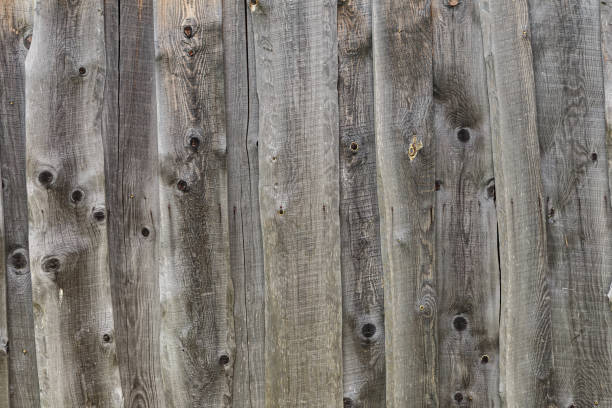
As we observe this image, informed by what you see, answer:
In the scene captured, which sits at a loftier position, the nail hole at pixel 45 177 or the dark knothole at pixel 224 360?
the nail hole at pixel 45 177

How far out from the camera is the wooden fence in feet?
7.64

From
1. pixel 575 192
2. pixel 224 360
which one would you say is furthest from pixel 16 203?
pixel 575 192

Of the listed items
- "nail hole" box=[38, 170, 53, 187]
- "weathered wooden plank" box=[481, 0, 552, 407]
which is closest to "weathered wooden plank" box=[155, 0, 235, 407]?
"nail hole" box=[38, 170, 53, 187]

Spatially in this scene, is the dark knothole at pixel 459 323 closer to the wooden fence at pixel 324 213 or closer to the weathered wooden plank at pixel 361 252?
the wooden fence at pixel 324 213

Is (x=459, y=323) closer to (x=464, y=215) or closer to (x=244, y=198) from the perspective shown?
(x=464, y=215)

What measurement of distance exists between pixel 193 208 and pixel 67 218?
50cm

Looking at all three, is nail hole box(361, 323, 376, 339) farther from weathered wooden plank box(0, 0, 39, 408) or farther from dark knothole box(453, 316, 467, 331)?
weathered wooden plank box(0, 0, 39, 408)

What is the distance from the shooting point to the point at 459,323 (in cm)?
237

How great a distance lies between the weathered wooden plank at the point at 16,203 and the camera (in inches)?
94.5

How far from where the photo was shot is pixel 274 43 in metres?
2.37

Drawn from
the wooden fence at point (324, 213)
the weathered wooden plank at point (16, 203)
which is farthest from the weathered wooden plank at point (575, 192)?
the weathered wooden plank at point (16, 203)

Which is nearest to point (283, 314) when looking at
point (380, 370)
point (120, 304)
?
point (380, 370)

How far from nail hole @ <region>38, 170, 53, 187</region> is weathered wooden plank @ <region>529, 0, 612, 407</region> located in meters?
1.97

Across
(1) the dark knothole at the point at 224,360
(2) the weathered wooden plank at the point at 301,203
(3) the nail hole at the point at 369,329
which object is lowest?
(1) the dark knothole at the point at 224,360
